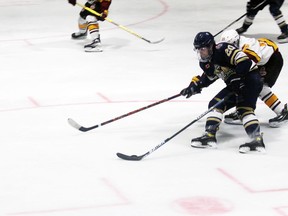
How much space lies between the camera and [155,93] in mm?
6797

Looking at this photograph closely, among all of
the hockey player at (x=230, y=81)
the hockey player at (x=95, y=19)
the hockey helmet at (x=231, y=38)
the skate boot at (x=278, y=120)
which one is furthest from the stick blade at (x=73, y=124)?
the hockey player at (x=95, y=19)

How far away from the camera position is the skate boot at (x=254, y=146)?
5160 mm

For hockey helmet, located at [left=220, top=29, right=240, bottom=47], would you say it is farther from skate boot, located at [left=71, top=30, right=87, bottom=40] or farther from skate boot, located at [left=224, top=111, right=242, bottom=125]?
skate boot, located at [left=71, top=30, right=87, bottom=40]

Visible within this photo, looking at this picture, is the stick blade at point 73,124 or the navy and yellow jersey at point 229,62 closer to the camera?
the navy and yellow jersey at point 229,62

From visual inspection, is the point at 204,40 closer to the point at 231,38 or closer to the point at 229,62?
the point at 229,62

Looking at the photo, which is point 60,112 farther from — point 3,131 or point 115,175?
point 115,175

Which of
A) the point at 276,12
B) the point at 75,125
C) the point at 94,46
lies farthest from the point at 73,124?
the point at 276,12

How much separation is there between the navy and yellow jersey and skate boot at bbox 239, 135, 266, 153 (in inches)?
16.5

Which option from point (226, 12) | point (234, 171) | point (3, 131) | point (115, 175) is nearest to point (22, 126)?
point (3, 131)

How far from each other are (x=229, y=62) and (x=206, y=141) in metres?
0.52

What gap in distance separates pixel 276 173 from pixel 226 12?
6025mm

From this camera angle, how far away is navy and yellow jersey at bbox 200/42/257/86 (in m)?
5.15

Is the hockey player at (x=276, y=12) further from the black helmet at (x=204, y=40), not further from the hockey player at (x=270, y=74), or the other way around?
the black helmet at (x=204, y=40)

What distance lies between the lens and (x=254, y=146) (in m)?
5.16
